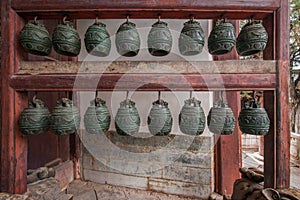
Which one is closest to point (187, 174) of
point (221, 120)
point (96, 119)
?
point (221, 120)

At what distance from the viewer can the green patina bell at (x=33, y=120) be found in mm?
1319

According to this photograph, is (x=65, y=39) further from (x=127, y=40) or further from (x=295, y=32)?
(x=295, y=32)

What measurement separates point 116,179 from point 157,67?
74.2 inches

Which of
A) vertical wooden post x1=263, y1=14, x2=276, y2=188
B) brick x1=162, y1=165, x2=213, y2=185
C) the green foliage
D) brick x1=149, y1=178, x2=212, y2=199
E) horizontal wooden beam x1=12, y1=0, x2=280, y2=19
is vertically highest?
the green foliage

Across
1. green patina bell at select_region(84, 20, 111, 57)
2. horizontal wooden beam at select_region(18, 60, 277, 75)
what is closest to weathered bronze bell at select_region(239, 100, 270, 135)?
horizontal wooden beam at select_region(18, 60, 277, 75)

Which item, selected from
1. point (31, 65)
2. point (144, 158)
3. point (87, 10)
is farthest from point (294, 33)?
point (31, 65)

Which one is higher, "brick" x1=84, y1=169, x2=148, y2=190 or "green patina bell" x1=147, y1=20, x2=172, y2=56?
"green patina bell" x1=147, y1=20, x2=172, y2=56

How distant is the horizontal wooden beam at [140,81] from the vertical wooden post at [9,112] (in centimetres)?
8

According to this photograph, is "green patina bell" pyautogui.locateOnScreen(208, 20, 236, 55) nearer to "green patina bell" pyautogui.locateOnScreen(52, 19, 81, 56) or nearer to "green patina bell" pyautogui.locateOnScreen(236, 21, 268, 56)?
"green patina bell" pyautogui.locateOnScreen(236, 21, 268, 56)

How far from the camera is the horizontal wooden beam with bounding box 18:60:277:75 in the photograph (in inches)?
55.2

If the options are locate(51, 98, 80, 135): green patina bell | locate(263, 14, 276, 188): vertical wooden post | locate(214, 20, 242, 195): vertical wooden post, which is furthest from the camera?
locate(214, 20, 242, 195): vertical wooden post

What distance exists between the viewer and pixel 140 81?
1.39 m

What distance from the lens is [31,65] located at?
4.69ft

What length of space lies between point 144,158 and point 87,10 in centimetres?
186
